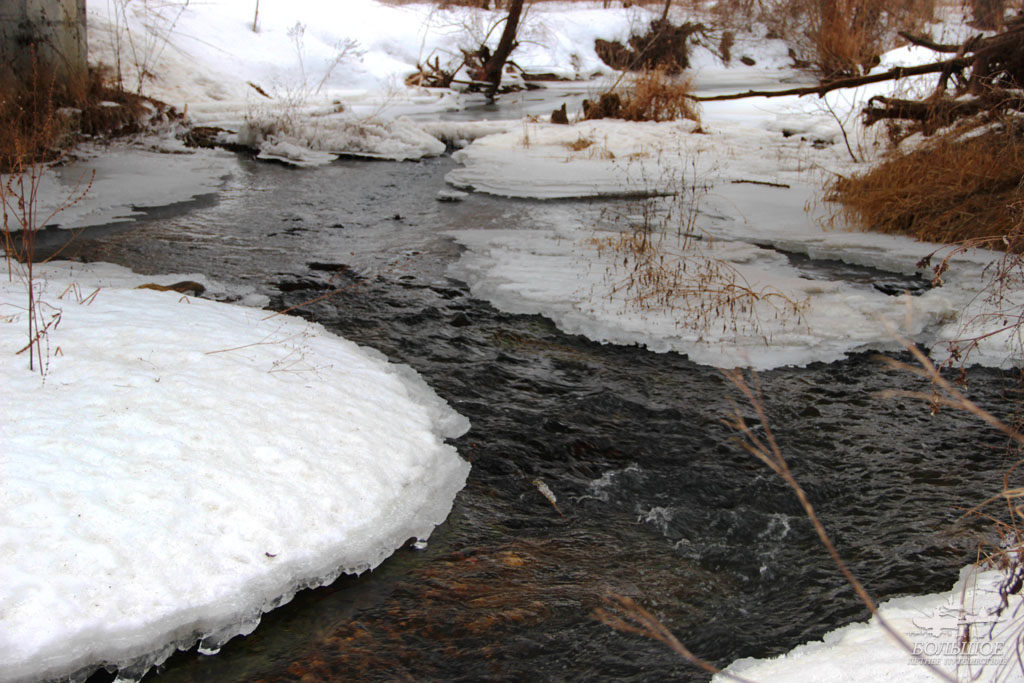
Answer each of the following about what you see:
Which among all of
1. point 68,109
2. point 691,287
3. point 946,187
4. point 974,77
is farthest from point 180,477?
point 68,109

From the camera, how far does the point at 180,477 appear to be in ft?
8.63

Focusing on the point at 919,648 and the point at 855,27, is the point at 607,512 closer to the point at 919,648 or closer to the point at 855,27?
the point at 919,648

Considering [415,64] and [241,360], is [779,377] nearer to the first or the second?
[241,360]

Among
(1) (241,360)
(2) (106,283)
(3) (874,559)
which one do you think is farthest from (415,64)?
(3) (874,559)

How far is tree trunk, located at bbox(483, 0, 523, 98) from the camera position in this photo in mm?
14359

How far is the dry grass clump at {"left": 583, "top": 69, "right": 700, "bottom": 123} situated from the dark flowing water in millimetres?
7991

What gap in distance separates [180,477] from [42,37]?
8.91 m

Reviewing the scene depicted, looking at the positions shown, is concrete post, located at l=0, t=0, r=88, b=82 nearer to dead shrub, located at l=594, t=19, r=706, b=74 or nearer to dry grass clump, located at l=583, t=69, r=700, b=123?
dry grass clump, located at l=583, t=69, r=700, b=123

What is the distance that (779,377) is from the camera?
4184mm

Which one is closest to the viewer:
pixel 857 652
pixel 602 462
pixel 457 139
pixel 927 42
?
pixel 857 652

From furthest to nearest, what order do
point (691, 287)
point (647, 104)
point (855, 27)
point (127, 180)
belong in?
1. point (855, 27)
2. point (647, 104)
3. point (127, 180)
4. point (691, 287)

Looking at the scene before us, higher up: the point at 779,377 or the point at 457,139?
the point at 457,139

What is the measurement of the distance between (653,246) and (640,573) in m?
4.06

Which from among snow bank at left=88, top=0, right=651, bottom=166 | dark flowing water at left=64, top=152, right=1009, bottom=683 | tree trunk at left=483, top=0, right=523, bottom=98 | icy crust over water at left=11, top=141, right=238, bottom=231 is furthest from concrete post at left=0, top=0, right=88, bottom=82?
tree trunk at left=483, top=0, right=523, bottom=98
